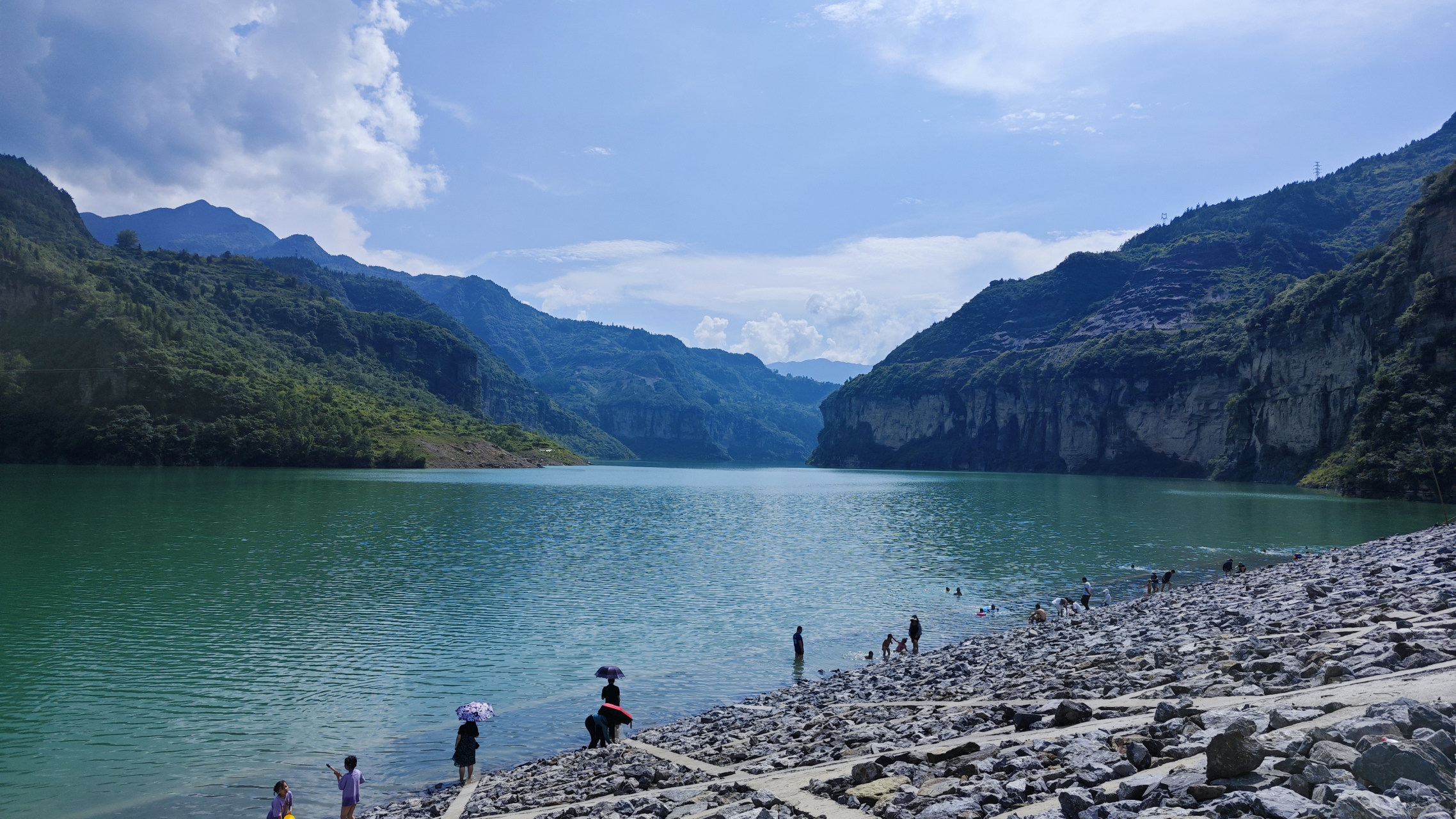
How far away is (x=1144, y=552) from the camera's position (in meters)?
58.2

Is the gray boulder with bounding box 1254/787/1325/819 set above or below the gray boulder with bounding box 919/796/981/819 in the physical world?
above

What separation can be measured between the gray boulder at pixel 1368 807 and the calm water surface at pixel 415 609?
18.3m

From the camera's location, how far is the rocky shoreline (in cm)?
751

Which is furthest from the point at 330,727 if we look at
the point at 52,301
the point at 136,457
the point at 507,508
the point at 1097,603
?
the point at 52,301

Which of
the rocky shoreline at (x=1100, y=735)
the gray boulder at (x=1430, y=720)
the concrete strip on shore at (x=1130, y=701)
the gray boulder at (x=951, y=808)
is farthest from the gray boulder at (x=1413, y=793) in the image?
the concrete strip on shore at (x=1130, y=701)

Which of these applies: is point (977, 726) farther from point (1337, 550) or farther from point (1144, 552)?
point (1144, 552)

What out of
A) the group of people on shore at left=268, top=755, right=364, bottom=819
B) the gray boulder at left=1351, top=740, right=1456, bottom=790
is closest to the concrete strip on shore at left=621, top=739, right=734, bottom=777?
the group of people on shore at left=268, top=755, right=364, bottom=819

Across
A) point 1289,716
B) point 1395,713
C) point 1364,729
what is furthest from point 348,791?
point 1395,713

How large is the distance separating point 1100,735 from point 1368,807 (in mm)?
5097

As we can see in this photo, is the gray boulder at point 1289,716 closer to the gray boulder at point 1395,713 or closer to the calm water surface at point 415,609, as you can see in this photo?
the gray boulder at point 1395,713

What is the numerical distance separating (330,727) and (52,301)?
19994cm

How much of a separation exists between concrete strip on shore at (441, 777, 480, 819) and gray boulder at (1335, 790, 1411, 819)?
14.5 metres

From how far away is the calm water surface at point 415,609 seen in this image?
19922 millimetres

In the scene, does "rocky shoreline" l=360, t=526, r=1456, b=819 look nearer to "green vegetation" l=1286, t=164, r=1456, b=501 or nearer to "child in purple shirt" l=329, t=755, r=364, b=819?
"child in purple shirt" l=329, t=755, r=364, b=819
